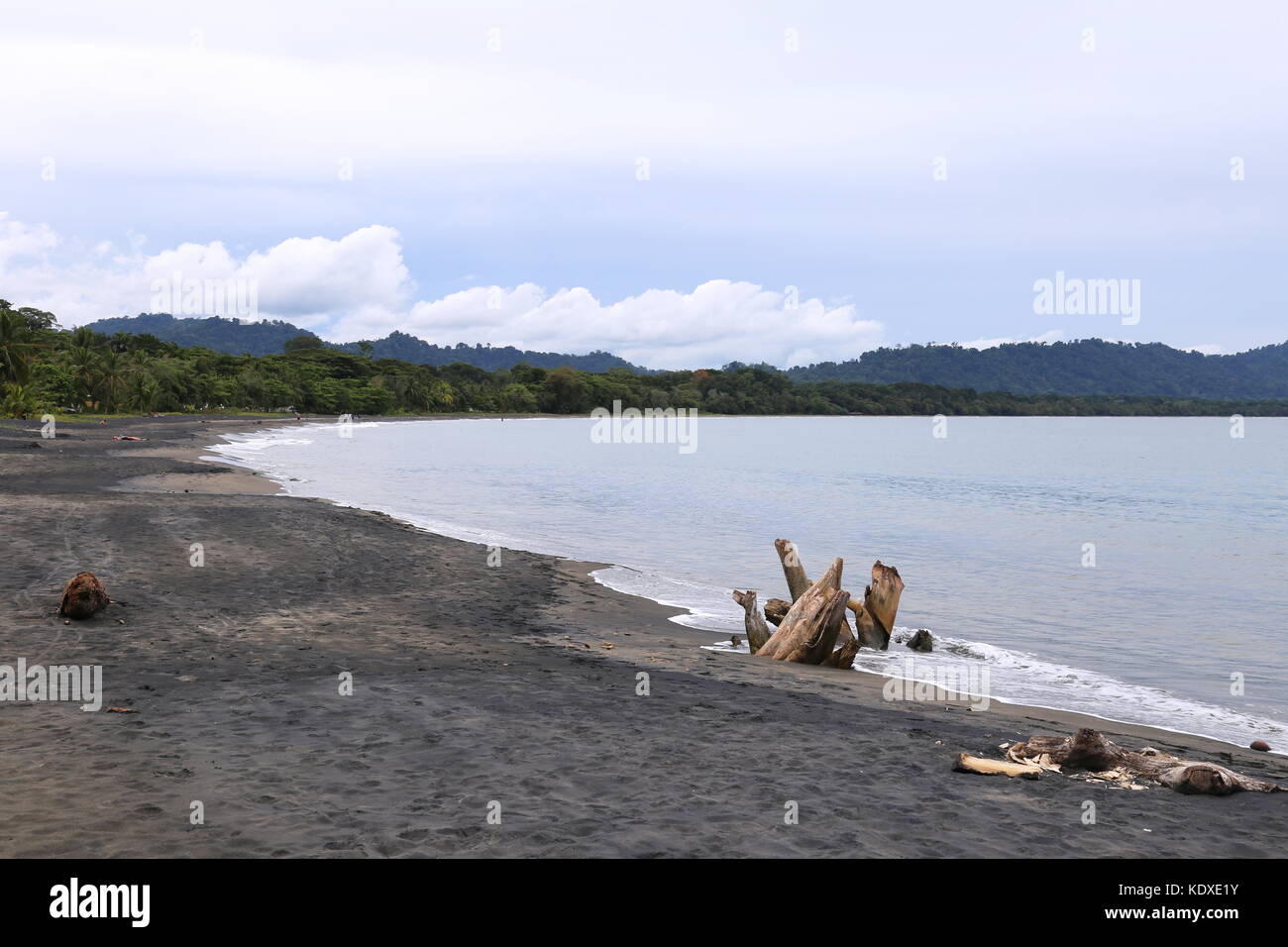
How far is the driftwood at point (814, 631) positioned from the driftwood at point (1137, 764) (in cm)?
554

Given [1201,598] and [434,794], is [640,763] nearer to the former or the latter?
[434,794]

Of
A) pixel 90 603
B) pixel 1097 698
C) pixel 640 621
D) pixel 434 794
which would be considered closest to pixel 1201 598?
pixel 1097 698

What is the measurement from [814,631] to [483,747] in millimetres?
7719

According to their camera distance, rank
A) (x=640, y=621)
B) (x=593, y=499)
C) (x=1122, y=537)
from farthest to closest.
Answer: (x=593, y=499) → (x=1122, y=537) → (x=640, y=621)

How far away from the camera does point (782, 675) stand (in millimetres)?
14227

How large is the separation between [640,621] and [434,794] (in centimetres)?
1095

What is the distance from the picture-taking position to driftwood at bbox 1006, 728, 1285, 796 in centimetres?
896

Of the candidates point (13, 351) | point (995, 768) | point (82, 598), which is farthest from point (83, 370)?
point (995, 768)

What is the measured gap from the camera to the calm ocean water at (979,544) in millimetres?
16828

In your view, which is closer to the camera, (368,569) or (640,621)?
(640,621)

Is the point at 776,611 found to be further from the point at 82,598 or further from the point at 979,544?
the point at 979,544

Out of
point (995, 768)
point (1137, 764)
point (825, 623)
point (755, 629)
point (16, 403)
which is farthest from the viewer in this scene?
point (16, 403)
